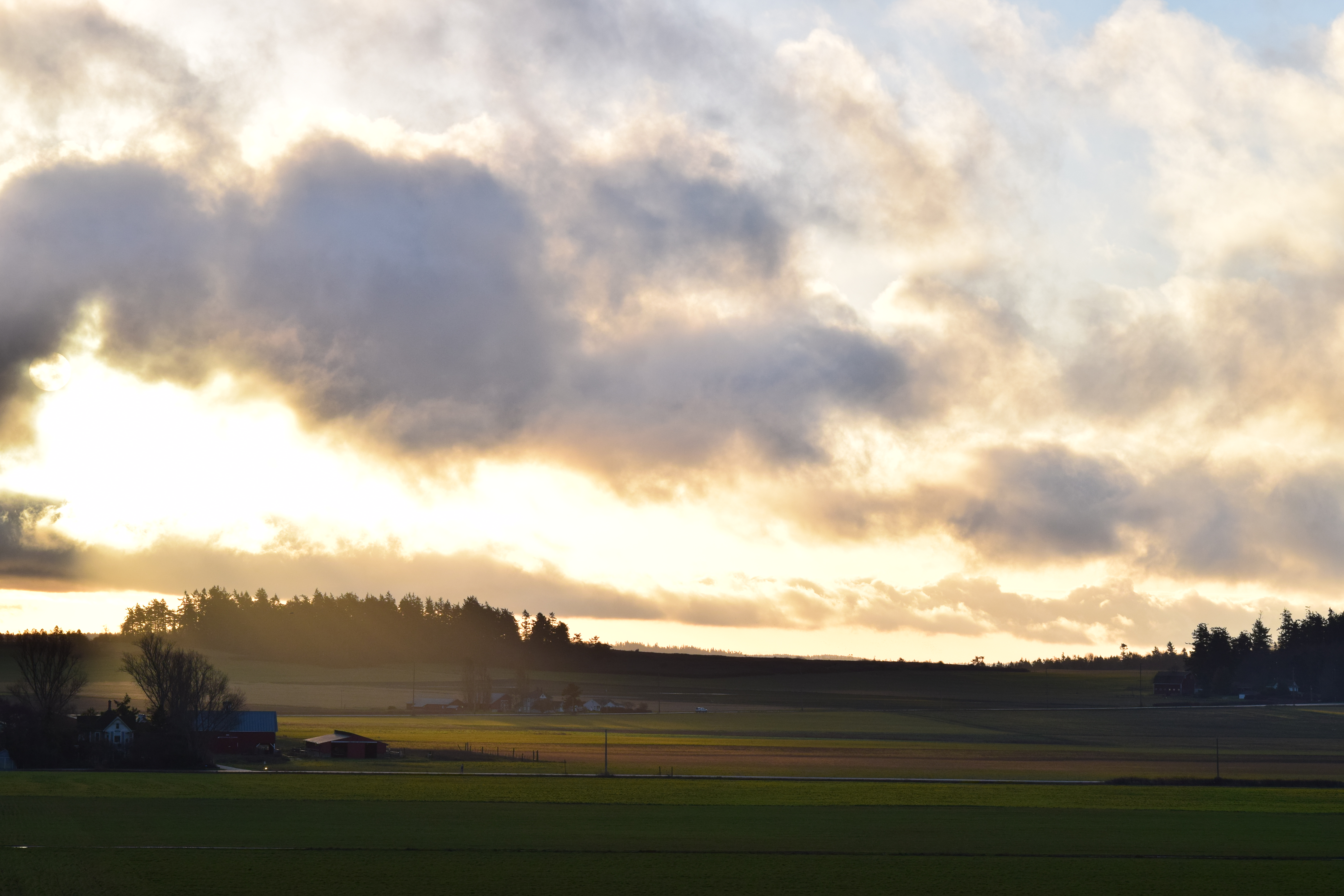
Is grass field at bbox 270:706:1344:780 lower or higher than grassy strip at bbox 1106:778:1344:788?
lower

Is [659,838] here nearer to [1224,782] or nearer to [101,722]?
[1224,782]

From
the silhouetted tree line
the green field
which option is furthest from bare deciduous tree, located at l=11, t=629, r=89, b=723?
the green field

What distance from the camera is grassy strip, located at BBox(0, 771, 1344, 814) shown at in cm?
6456

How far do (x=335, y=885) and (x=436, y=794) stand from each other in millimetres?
33367

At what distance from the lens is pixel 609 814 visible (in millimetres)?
56062

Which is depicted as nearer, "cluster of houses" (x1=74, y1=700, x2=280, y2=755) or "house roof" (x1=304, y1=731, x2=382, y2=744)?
"cluster of houses" (x1=74, y1=700, x2=280, y2=755)

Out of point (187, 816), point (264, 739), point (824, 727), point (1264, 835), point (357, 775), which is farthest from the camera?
point (824, 727)

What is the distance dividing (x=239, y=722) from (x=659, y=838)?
79.6 meters

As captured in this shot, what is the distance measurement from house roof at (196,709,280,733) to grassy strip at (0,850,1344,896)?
7289cm

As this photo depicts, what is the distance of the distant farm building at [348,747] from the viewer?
108000 millimetres

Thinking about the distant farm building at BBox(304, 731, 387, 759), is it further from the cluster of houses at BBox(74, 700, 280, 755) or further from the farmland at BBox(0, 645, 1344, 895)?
the cluster of houses at BBox(74, 700, 280, 755)

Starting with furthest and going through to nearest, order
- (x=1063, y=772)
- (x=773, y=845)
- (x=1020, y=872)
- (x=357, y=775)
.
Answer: (x=1063, y=772), (x=357, y=775), (x=773, y=845), (x=1020, y=872)

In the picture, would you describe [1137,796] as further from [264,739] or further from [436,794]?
[264,739]

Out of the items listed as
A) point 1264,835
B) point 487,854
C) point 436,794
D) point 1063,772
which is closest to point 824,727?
point 1063,772
